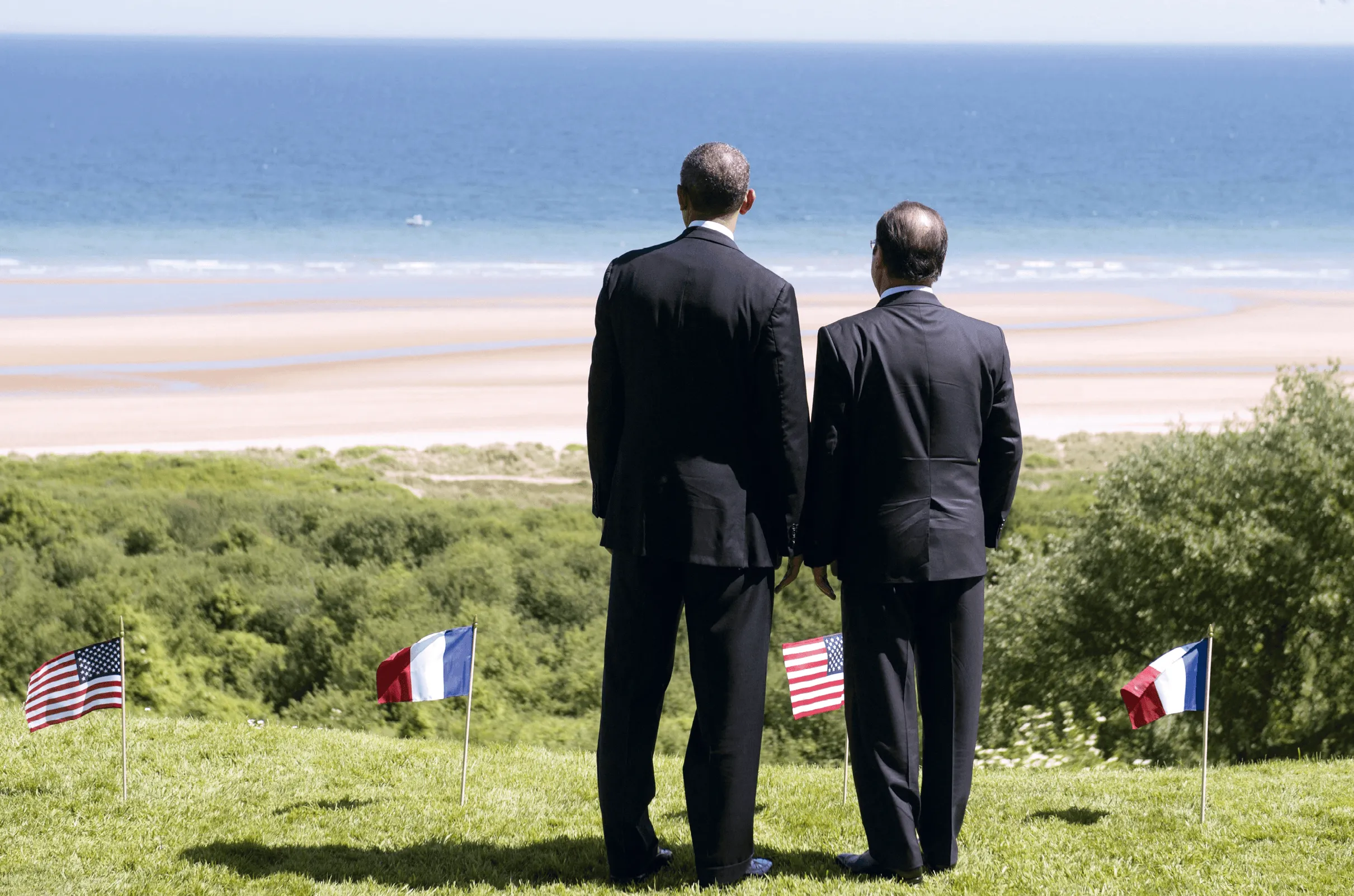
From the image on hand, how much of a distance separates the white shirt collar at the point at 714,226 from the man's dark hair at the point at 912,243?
20.8 inches

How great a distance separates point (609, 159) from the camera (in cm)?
9331

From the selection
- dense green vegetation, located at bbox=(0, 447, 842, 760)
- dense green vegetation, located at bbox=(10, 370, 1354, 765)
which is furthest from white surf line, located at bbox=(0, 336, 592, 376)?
dense green vegetation, located at bbox=(10, 370, 1354, 765)

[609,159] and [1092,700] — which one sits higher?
[609,159]

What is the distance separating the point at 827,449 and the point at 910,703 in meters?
0.93

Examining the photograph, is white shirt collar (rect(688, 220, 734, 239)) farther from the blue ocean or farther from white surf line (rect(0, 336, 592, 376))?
the blue ocean

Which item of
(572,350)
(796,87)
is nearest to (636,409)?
(572,350)

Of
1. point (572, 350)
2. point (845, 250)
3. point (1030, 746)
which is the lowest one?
point (1030, 746)

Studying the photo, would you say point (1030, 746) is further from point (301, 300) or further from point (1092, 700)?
point (301, 300)

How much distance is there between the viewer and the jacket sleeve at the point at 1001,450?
428 cm

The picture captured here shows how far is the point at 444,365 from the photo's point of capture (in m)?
31.3

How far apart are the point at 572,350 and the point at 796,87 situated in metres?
158

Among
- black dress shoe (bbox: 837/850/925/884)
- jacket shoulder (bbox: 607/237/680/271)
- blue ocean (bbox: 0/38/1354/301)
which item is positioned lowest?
black dress shoe (bbox: 837/850/925/884)

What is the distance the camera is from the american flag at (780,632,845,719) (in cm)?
519

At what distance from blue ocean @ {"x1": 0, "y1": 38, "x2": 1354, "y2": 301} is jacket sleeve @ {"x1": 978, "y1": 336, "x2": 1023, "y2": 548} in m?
45.1
